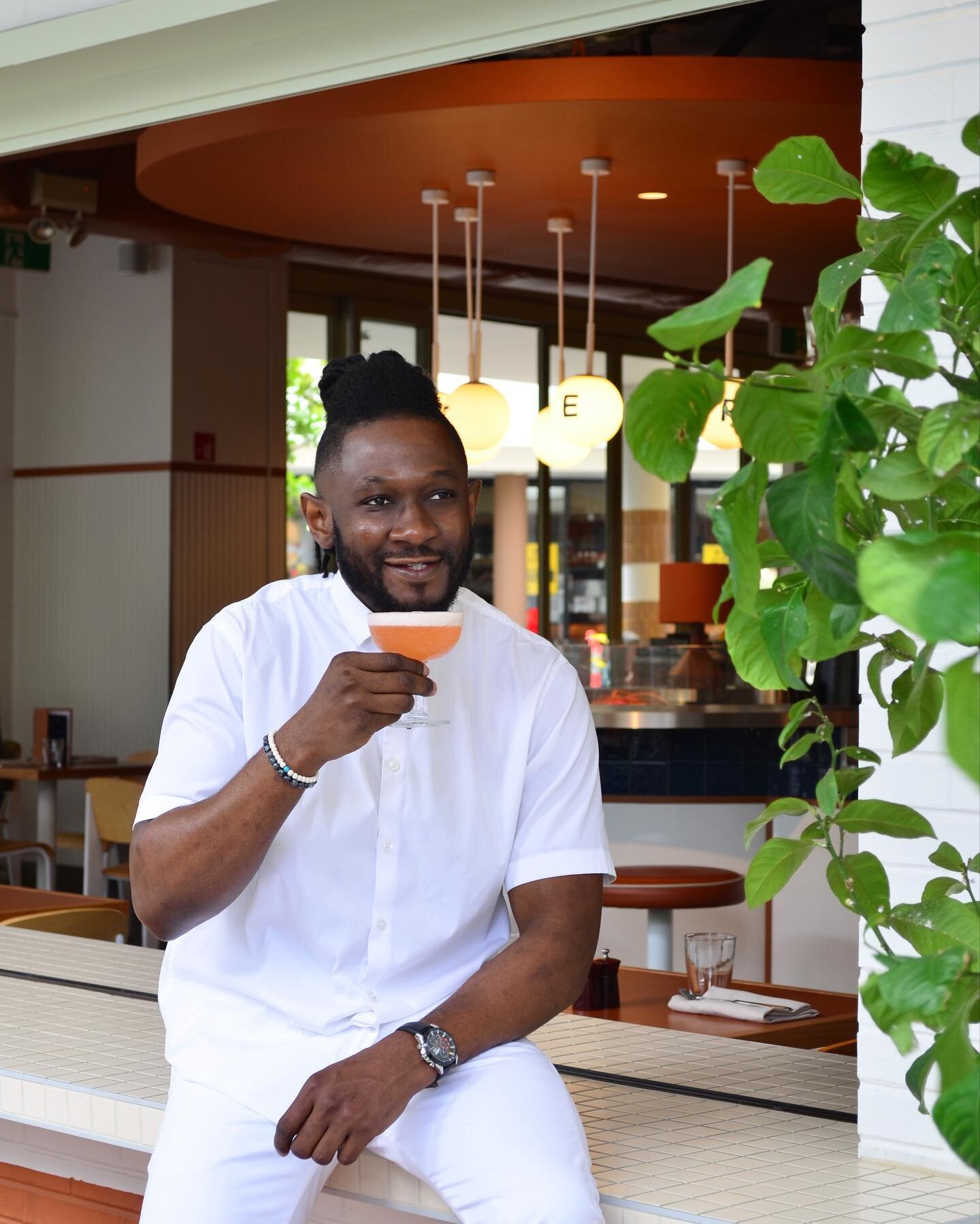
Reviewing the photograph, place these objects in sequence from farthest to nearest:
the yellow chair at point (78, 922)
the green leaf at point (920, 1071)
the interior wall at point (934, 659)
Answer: the yellow chair at point (78, 922), the interior wall at point (934, 659), the green leaf at point (920, 1071)

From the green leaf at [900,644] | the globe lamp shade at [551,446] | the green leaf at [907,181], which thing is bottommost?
the green leaf at [900,644]

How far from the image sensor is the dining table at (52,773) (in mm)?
7527

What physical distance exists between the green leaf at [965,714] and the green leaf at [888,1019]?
8.1 inches

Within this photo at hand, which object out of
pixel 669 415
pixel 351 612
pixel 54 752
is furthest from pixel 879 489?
pixel 54 752

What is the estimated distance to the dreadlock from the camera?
1775mm

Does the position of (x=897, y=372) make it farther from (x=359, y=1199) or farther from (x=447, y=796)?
(x=359, y=1199)

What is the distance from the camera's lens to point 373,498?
1.74 metres

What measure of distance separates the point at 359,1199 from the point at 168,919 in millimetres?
396

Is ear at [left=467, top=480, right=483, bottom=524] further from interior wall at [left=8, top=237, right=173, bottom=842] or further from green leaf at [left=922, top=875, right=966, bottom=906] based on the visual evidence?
interior wall at [left=8, top=237, right=173, bottom=842]

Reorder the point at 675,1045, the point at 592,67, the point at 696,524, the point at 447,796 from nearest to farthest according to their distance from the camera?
the point at 447,796 → the point at 675,1045 → the point at 592,67 → the point at 696,524

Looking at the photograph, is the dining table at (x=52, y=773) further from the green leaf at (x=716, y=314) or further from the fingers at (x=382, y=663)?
the green leaf at (x=716, y=314)

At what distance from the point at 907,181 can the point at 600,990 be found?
2078 mm

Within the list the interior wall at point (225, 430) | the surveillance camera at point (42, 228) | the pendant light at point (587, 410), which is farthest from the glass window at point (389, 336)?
the pendant light at point (587, 410)

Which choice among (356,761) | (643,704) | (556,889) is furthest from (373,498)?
(643,704)
